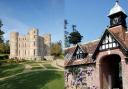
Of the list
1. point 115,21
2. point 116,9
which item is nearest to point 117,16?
point 115,21

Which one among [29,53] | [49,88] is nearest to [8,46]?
[29,53]

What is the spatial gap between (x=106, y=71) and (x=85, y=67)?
2245mm

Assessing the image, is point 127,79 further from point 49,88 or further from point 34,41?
point 34,41

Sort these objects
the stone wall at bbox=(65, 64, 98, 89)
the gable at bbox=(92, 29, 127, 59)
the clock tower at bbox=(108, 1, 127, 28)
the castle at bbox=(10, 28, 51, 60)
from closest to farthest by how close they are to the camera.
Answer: the gable at bbox=(92, 29, 127, 59), the stone wall at bbox=(65, 64, 98, 89), the clock tower at bbox=(108, 1, 127, 28), the castle at bbox=(10, 28, 51, 60)

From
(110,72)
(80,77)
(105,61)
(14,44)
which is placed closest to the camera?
(105,61)

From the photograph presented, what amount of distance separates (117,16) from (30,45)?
7307 centimetres

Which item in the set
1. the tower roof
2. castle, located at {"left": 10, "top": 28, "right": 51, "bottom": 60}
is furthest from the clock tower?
castle, located at {"left": 10, "top": 28, "right": 51, "bottom": 60}

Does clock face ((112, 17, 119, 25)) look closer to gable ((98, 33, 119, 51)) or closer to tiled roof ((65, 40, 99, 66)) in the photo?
gable ((98, 33, 119, 51))

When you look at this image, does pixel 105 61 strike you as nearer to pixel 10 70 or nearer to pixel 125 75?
pixel 125 75

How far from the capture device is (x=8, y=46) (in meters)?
106

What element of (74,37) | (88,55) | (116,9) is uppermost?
(74,37)

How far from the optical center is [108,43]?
25125 millimetres

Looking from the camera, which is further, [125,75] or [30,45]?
[30,45]

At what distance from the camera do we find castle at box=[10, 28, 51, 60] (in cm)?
9627
